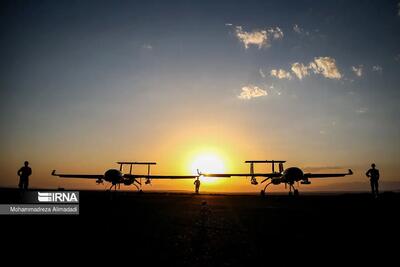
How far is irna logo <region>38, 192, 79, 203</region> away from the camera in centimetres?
1082

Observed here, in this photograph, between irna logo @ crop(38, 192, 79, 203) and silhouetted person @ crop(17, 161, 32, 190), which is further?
silhouetted person @ crop(17, 161, 32, 190)

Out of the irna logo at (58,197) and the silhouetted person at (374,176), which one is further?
the silhouetted person at (374,176)

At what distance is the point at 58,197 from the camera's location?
1093 centimetres

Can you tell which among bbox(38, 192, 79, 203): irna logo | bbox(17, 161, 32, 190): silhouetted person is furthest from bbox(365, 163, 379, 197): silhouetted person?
bbox(17, 161, 32, 190): silhouetted person

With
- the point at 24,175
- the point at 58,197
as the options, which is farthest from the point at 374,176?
the point at 24,175

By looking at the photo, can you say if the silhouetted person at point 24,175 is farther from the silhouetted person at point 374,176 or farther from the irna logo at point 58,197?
the silhouetted person at point 374,176

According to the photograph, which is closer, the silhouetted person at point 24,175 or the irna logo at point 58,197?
the irna logo at point 58,197

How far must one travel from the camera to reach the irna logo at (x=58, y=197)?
10.8 meters

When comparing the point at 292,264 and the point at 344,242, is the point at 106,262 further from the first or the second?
the point at 344,242

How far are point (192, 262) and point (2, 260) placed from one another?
2968 mm

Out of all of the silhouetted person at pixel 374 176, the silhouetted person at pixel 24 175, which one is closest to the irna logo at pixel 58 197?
the silhouetted person at pixel 24 175

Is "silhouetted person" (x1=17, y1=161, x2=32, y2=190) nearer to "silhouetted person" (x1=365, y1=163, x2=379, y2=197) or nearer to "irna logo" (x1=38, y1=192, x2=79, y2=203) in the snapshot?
"irna logo" (x1=38, y1=192, x2=79, y2=203)

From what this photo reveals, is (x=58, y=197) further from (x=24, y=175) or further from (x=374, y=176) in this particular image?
(x=374, y=176)

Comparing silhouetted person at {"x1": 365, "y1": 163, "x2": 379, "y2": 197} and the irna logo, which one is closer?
the irna logo
